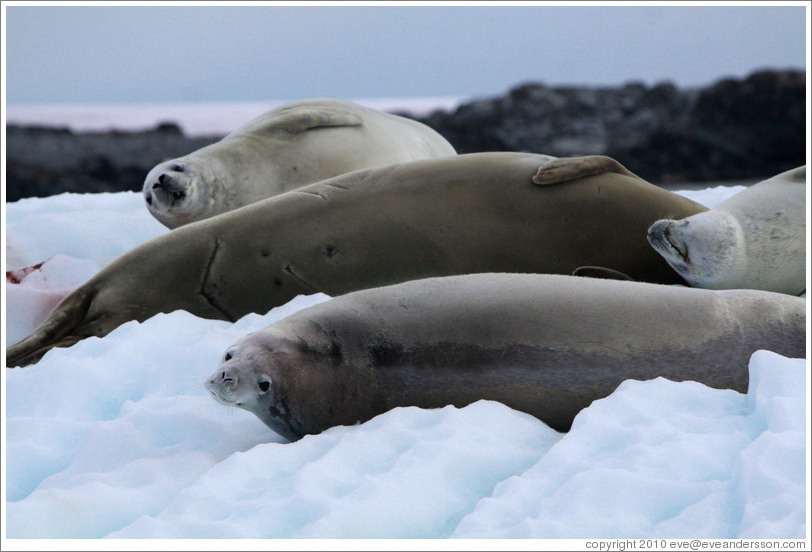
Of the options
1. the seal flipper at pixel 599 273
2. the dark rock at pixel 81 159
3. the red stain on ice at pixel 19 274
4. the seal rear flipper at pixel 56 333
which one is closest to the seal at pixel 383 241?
the seal rear flipper at pixel 56 333

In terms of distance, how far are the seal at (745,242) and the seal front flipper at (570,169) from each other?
0.88 ft

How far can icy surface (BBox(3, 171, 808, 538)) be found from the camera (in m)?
1.63

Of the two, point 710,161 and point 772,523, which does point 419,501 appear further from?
point 710,161

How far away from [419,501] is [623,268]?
4.63ft

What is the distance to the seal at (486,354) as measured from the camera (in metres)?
2.08

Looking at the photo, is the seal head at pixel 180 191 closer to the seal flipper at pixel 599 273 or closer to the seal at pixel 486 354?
the seal flipper at pixel 599 273

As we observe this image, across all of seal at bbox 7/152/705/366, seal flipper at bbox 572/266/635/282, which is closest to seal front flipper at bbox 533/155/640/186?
seal at bbox 7/152/705/366

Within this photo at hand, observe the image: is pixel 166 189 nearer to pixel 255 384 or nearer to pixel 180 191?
pixel 180 191

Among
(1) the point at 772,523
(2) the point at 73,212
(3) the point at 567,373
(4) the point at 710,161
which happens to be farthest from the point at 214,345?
(4) the point at 710,161

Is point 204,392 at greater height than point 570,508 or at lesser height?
lesser

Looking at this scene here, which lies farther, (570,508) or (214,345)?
(214,345)

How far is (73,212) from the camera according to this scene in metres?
4.96

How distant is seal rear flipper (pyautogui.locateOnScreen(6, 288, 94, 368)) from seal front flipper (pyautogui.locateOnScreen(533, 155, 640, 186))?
1.50 meters

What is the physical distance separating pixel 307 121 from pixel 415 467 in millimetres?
2861
